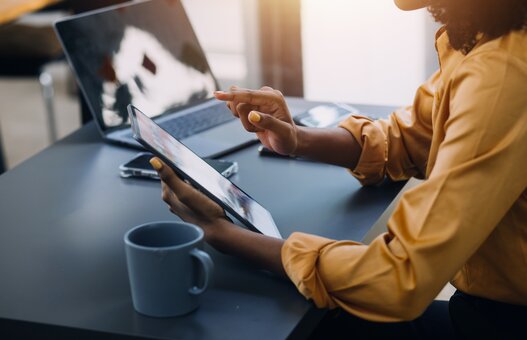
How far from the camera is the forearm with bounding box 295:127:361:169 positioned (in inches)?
53.0

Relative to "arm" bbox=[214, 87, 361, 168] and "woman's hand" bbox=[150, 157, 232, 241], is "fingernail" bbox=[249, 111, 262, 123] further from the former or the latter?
"woman's hand" bbox=[150, 157, 232, 241]

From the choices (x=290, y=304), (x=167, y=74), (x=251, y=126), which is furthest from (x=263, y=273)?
(x=167, y=74)

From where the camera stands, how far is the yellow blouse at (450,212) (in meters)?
0.93

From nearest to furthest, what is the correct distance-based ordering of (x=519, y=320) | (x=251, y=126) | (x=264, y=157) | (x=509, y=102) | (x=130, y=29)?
1. (x=509, y=102)
2. (x=519, y=320)
3. (x=251, y=126)
4. (x=264, y=157)
5. (x=130, y=29)

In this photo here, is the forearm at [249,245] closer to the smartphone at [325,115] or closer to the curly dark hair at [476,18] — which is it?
the curly dark hair at [476,18]

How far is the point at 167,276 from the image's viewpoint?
919 mm

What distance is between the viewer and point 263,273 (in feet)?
3.40

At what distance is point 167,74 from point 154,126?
51 centimetres

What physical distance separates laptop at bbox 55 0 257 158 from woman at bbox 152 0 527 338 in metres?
0.46

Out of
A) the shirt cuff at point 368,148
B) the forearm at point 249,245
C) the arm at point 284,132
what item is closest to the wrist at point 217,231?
the forearm at point 249,245

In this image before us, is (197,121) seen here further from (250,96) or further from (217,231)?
(217,231)

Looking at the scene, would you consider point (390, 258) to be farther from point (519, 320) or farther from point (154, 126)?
point (154, 126)

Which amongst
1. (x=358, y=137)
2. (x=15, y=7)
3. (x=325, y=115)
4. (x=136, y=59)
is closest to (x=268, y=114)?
(x=358, y=137)

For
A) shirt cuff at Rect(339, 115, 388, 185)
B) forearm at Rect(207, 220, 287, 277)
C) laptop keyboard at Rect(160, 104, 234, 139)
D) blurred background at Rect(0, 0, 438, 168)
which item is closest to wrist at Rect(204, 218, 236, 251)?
forearm at Rect(207, 220, 287, 277)
